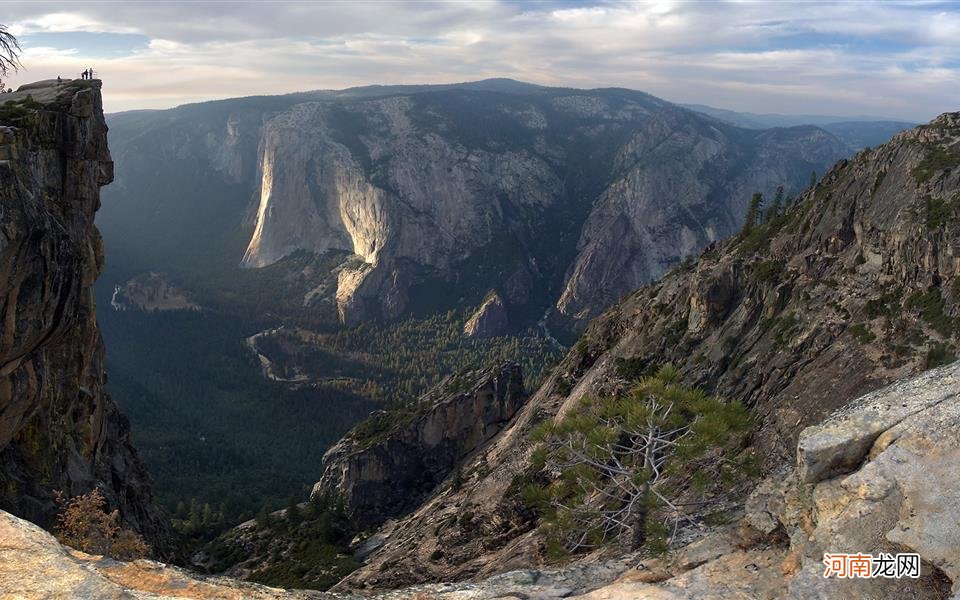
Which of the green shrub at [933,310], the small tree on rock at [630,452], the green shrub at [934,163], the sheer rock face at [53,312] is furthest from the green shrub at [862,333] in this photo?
the sheer rock face at [53,312]

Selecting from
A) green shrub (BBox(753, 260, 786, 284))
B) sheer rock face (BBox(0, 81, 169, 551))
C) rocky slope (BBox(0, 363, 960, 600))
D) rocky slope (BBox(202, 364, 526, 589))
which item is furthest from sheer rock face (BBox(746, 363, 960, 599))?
rocky slope (BBox(202, 364, 526, 589))

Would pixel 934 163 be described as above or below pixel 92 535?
above

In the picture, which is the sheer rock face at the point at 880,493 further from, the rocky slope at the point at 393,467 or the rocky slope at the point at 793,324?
the rocky slope at the point at 393,467

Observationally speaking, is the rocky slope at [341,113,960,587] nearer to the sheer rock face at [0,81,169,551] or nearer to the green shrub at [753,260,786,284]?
the green shrub at [753,260,786,284]

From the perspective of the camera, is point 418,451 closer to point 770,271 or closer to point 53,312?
point 770,271

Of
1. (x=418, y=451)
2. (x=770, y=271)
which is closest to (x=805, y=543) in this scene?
(x=770, y=271)
